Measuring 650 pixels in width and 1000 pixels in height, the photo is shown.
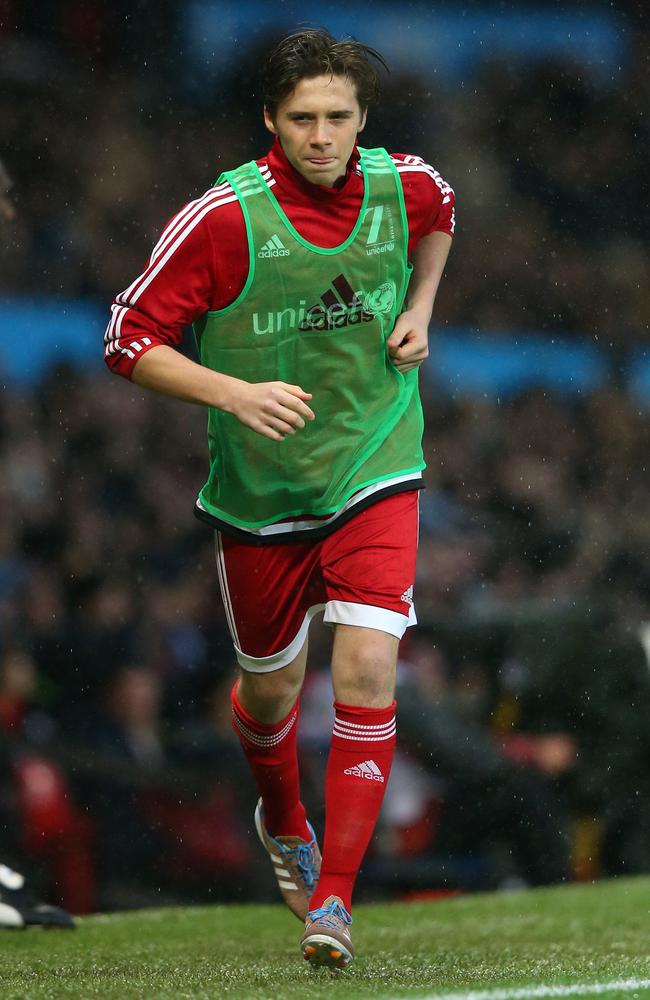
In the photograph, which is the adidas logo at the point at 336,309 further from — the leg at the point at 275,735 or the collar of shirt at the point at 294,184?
the leg at the point at 275,735

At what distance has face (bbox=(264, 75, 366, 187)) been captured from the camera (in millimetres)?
3893

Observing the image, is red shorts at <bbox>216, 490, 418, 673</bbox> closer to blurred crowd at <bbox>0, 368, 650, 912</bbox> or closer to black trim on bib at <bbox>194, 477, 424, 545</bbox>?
black trim on bib at <bbox>194, 477, 424, 545</bbox>

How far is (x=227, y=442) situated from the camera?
4230 millimetres

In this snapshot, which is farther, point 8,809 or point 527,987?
point 8,809

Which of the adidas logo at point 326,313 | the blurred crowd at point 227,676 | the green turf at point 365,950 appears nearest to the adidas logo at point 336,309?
the adidas logo at point 326,313

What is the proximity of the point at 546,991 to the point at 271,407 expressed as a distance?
136 centimetres

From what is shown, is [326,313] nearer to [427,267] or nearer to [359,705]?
[427,267]

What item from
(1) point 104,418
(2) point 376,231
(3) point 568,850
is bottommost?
(3) point 568,850

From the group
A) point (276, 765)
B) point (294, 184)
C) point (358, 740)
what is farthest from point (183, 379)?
point (276, 765)

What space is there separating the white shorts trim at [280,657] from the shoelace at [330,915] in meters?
0.90

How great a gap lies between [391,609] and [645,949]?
1245mm

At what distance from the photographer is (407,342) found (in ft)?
13.7

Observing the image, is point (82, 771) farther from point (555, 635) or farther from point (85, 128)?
point (85, 128)

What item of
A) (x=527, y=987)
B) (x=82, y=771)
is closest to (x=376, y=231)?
(x=527, y=987)
